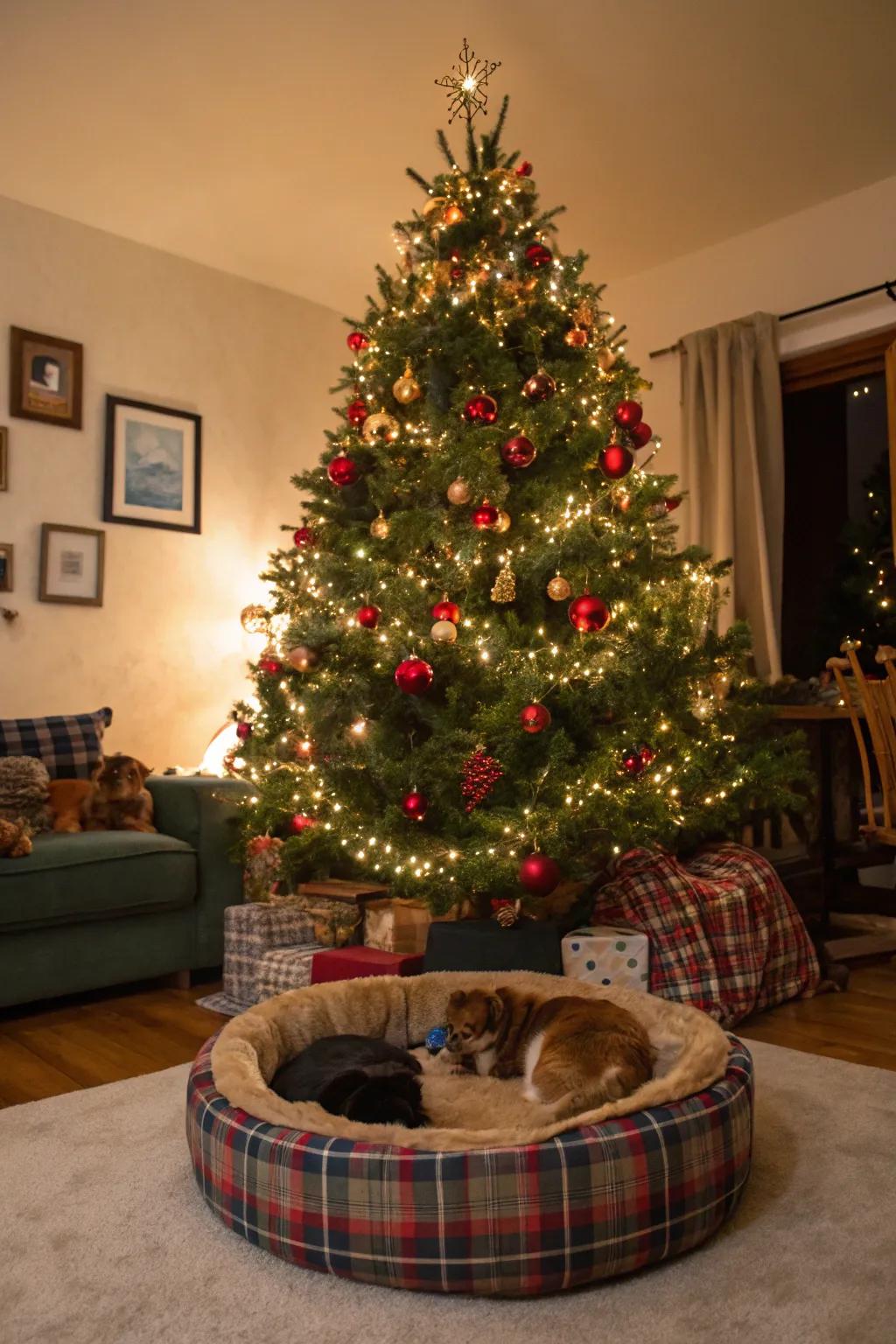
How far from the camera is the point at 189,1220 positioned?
1.60m

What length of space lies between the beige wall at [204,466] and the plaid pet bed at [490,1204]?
2.88 metres

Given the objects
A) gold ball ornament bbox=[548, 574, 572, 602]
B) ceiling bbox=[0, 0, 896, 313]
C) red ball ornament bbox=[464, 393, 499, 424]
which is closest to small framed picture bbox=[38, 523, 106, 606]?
ceiling bbox=[0, 0, 896, 313]

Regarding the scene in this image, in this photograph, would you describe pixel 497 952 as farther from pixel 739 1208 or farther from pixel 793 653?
pixel 793 653

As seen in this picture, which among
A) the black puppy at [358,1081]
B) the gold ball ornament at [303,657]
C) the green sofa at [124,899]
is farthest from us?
the green sofa at [124,899]

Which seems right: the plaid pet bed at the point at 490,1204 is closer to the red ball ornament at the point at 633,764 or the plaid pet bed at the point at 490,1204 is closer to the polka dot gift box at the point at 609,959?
the polka dot gift box at the point at 609,959

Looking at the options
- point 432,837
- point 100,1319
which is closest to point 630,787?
point 432,837

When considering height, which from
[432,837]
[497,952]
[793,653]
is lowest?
[497,952]

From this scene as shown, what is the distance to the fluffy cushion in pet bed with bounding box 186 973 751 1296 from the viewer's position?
1345 mm

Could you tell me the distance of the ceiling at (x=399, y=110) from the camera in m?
2.92

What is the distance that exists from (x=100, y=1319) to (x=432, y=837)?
4.62 ft

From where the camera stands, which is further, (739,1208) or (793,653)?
(793,653)

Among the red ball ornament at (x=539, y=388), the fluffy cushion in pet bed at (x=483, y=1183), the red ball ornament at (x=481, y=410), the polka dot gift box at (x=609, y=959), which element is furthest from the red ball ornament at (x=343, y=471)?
the fluffy cushion in pet bed at (x=483, y=1183)

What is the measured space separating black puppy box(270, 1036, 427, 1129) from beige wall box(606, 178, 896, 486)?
3.29 m

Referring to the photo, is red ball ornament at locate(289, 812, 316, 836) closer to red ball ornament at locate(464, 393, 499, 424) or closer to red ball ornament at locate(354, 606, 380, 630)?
red ball ornament at locate(354, 606, 380, 630)
